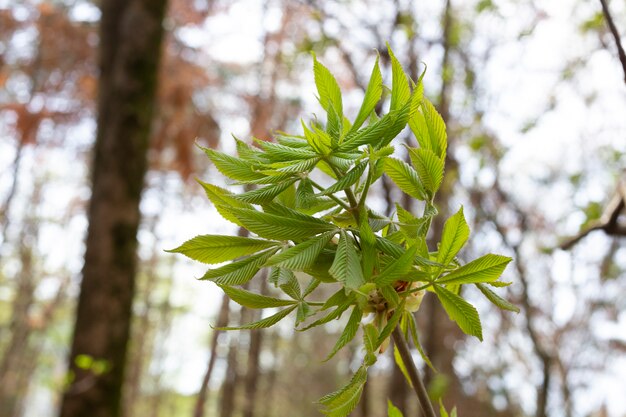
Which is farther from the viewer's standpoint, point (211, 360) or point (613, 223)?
point (211, 360)

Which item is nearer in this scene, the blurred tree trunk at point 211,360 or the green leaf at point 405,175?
the green leaf at point 405,175

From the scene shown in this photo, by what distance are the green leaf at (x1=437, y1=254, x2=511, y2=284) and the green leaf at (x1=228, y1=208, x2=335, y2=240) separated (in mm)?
115

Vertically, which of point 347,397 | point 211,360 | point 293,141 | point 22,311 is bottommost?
point 22,311

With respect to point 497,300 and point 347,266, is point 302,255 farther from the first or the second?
point 497,300

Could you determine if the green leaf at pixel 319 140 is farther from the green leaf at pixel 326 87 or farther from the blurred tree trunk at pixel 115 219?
the blurred tree trunk at pixel 115 219

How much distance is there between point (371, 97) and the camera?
1.79 ft

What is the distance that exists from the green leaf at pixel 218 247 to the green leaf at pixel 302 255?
0.22ft

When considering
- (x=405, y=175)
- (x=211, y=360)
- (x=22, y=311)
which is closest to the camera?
(x=405, y=175)

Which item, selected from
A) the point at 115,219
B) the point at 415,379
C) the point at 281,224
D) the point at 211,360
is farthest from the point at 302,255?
the point at 115,219

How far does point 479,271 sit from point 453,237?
4cm

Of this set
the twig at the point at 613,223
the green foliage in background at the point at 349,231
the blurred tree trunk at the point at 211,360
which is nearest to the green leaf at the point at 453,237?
the green foliage in background at the point at 349,231

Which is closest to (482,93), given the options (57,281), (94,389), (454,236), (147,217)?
(94,389)

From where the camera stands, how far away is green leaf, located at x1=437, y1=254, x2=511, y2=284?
21.2 inches

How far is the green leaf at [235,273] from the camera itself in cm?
53
